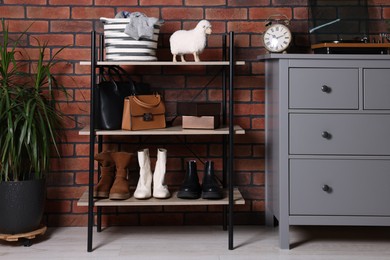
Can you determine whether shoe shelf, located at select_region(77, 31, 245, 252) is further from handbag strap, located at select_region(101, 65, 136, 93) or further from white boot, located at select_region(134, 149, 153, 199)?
handbag strap, located at select_region(101, 65, 136, 93)

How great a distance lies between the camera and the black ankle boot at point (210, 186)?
2.82m

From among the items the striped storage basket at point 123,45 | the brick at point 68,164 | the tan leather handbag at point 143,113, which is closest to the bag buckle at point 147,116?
the tan leather handbag at point 143,113

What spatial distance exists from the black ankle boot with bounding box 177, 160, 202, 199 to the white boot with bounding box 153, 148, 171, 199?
8cm

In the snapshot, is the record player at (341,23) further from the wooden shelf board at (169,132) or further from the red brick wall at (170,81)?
the wooden shelf board at (169,132)

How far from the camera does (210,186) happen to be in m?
2.85

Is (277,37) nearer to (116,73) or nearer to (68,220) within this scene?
(116,73)

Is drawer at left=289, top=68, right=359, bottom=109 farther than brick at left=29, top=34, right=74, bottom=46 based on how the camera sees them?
No

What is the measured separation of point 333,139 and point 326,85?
0.26 metres

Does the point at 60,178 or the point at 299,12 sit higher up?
the point at 299,12

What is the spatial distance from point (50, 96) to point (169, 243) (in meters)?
1.06

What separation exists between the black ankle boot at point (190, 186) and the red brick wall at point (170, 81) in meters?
0.28

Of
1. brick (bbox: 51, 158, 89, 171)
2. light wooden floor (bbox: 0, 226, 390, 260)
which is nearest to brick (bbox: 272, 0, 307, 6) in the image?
light wooden floor (bbox: 0, 226, 390, 260)

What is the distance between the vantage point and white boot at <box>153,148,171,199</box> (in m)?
2.86

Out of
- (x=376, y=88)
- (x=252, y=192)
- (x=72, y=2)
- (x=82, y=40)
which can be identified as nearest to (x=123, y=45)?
(x=82, y=40)
